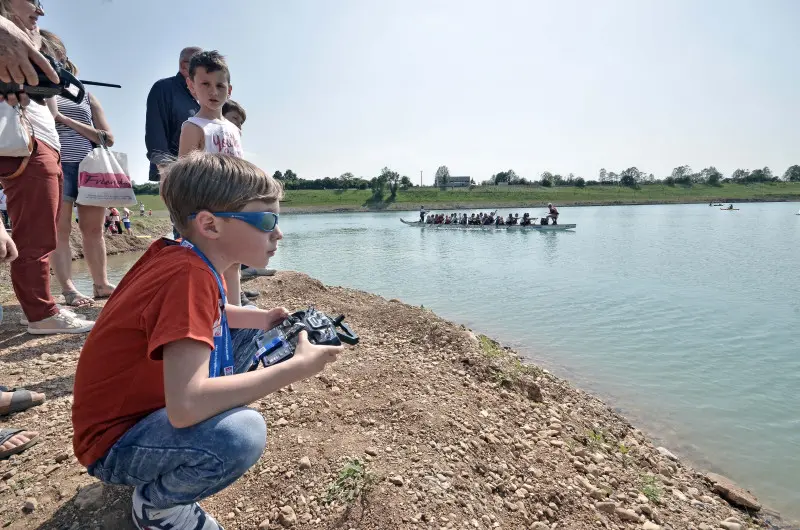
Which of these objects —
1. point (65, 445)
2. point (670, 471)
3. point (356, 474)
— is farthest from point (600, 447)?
point (65, 445)

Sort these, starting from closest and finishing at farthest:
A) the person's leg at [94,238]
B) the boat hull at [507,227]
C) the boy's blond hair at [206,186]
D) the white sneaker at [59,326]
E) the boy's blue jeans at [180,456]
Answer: the boy's blue jeans at [180,456] < the boy's blond hair at [206,186] < the white sneaker at [59,326] < the person's leg at [94,238] < the boat hull at [507,227]

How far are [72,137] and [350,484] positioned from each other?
4789mm

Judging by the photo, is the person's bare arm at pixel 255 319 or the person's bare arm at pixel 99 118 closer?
the person's bare arm at pixel 255 319

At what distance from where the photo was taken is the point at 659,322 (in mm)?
9016

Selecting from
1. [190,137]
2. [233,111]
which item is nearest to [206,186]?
[190,137]

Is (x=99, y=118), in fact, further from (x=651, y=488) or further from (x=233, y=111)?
(x=651, y=488)

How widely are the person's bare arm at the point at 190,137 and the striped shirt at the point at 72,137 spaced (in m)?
1.73

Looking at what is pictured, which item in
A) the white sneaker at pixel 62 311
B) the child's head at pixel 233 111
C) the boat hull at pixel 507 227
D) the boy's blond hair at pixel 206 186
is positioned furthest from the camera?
the boat hull at pixel 507 227

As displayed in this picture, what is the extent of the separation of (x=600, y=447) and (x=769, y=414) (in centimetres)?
348

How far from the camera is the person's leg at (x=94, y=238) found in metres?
4.92

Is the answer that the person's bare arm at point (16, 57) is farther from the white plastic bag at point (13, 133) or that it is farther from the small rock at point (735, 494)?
the small rock at point (735, 494)

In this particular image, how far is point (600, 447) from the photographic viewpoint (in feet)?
12.1

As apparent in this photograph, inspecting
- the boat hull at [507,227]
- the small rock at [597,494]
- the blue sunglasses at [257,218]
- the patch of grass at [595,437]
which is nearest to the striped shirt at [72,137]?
the blue sunglasses at [257,218]

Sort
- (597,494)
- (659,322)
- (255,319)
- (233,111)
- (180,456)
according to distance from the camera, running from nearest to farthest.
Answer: (180,456) < (255,319) < (597,494) < (233,111) < (659,322)
